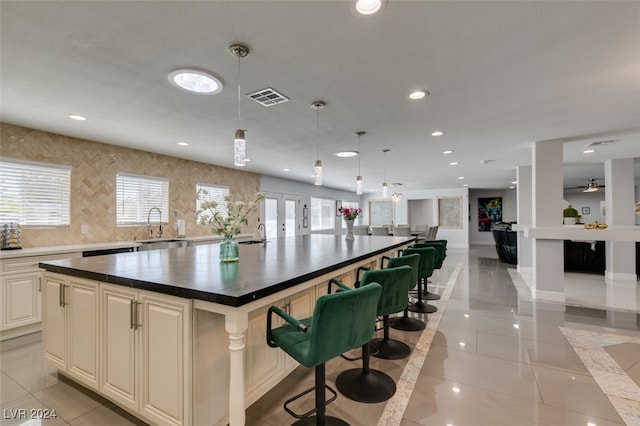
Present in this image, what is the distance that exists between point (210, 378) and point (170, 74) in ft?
7.42

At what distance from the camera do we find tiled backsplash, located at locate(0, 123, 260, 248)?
3715mm

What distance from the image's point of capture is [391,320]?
3436mm

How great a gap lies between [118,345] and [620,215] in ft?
27.9

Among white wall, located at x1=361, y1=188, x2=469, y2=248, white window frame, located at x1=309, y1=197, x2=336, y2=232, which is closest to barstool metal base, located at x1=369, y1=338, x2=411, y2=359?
white window frame, located at x1=309, y1=197, x2=336, y2=232

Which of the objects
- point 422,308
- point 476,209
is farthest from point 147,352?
point 476,209

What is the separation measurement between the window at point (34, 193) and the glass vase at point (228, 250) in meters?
3.39

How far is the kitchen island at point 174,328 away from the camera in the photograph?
145cm

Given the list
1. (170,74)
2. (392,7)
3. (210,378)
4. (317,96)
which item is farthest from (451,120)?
Answer: (210,378)

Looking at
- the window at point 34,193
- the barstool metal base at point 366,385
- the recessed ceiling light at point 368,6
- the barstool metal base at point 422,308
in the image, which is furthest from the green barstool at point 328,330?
the window at point 34,193

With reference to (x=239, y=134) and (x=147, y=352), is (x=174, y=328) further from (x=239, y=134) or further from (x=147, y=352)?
(x=239, y=134)

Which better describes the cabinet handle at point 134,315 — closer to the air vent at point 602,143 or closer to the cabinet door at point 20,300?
the cabinet door at point 20,300

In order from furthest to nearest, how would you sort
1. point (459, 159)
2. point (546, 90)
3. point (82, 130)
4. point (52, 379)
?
point (459, 159), point (82, 130), point (546, 90), point (52, 379)

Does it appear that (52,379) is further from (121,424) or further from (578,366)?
(578,366)

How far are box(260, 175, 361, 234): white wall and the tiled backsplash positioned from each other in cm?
222
